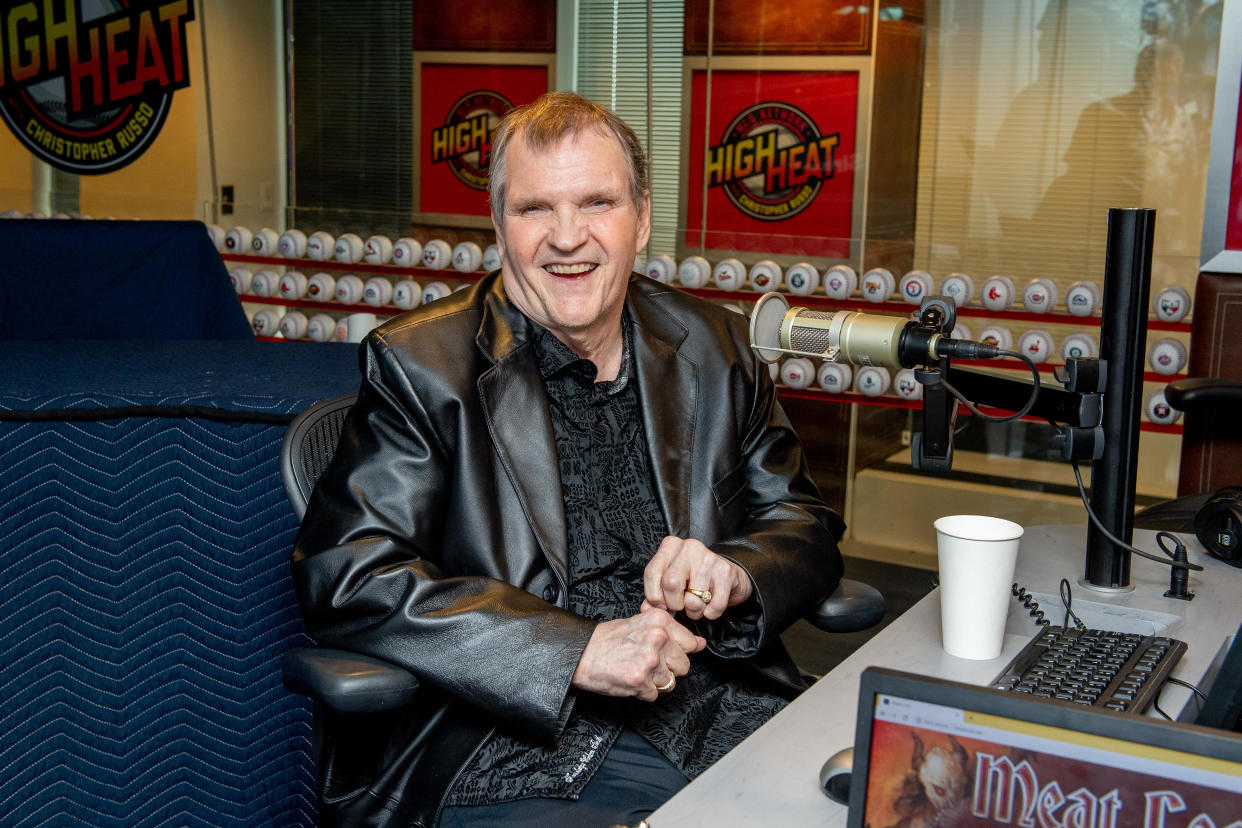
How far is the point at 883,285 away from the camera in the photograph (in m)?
4.11

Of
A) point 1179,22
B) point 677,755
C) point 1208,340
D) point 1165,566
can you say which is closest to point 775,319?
point 677,755

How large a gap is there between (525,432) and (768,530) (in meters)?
0.36

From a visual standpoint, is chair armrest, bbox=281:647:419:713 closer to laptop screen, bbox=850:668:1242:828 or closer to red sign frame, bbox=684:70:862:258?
laptop screen, bbox=850:668:1242:828

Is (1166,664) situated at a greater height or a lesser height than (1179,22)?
lesser

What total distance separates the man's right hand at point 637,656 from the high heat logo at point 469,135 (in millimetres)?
4964

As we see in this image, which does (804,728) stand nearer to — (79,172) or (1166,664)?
(1166,664)

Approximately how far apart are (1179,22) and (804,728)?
173 inches

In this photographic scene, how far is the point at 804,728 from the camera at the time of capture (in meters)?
1.16

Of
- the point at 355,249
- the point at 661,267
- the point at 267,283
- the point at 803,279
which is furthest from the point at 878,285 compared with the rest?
the point at 267,283

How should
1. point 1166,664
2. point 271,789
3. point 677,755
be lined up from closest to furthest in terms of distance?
1. point 1166,664
2. point 677,755
3. point 271,789

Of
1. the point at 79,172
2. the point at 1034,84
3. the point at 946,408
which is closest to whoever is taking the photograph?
the point at 946,408

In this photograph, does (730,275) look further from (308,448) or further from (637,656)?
(637,656)

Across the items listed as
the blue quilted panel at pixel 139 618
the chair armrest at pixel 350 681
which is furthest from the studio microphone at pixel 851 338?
the blue quilted panel at pixel 139 618

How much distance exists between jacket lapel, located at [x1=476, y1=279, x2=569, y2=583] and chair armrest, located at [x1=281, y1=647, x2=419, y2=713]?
0.27 metres
